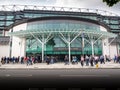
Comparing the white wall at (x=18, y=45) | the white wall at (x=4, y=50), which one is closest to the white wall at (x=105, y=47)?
the white wall at (x=18, y=45)

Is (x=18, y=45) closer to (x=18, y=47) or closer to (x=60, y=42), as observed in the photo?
(x=18, y=47)

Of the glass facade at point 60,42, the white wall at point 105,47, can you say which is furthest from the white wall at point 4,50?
the white wall at point 105,47

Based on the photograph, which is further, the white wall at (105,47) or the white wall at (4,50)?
the white wall at (4,50)

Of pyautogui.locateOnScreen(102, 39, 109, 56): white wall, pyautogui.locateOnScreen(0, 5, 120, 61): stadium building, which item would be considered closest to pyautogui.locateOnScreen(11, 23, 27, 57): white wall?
pyautogui.locateOnScreen(0, 5, 120, 61): stadium building

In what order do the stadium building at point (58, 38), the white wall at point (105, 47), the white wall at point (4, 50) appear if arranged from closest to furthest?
the stadium building at point (58, 38), the white wall at point (105, 47), the white wall at point (4, 50)

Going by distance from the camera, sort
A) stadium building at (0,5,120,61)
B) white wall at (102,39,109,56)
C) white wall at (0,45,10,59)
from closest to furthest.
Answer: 1. stadium building at (0,5,120,61)
2. white wall at (102,39,109,56)
3. white wall at (0,45,10,59)

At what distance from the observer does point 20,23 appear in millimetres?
42156

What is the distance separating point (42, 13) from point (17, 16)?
27.0 ft

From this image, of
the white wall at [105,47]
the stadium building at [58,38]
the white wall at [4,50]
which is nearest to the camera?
the stadium building at [58,38]

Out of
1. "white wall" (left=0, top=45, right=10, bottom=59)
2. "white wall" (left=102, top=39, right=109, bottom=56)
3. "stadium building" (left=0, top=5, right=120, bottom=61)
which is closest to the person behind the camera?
"stadium building" (left=0, top=5, right=120, bottom=61)

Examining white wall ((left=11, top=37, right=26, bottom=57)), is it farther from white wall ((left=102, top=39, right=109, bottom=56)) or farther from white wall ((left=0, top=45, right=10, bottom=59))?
white wall ((left=102, top=39, right=109, bottom=56))

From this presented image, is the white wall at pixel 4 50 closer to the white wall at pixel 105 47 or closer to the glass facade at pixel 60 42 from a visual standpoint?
the glass facade at pixel 60 42

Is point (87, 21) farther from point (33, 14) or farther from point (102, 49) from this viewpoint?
point (33, 14)

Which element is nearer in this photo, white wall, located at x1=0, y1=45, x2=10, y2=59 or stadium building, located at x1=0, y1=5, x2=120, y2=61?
stadium building, located at x1=0, y1=5, x2=120, y2=61
